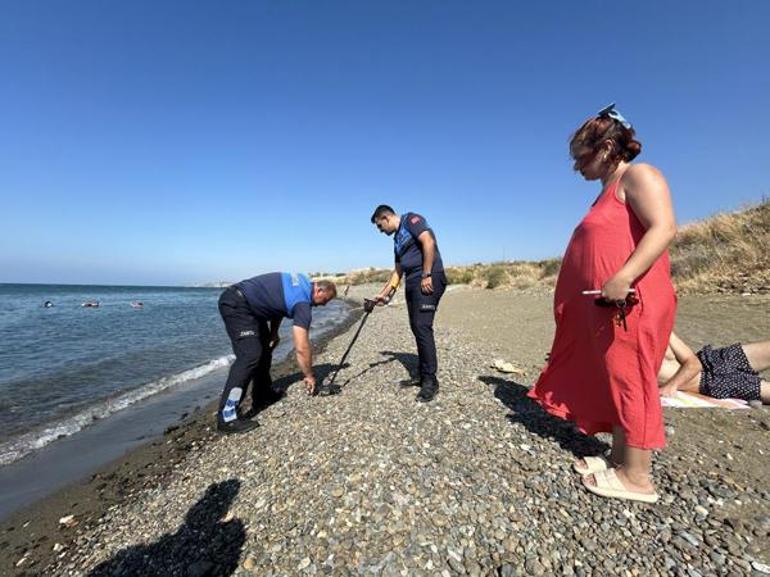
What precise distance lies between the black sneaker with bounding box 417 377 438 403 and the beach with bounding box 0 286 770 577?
0.11 m

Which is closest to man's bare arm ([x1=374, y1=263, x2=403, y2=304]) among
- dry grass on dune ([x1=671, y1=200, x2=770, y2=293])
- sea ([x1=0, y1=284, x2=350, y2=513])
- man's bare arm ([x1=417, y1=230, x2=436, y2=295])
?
man's bare arm ([x1=417, y1=230, x2=436, y2=295])

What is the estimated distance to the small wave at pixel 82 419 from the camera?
5746 millimetres

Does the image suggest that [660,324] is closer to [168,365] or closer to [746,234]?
[168,365]

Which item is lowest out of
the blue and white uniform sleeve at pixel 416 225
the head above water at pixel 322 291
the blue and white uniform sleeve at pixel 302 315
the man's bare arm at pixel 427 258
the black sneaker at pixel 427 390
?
the black sneaker at pixel 427 390

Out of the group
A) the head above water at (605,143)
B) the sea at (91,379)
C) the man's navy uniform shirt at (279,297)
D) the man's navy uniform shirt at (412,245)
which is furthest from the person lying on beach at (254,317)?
the head above water at (605,143)

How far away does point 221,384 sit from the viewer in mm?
9281

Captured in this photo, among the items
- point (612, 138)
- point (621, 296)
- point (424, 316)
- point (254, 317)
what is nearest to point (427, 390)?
point (424, 316)

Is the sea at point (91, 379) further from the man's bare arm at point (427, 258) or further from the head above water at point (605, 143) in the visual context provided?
the head above water at point (605, 143)

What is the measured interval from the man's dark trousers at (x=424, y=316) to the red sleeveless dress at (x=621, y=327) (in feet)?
7.59

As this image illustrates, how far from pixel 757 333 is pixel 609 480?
21.8ft

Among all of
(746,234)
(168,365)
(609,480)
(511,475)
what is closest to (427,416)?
(511,475)

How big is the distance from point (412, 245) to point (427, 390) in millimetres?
1902

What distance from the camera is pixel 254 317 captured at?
5.11 m

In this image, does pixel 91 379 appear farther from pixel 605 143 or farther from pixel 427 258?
pixel 605 143
